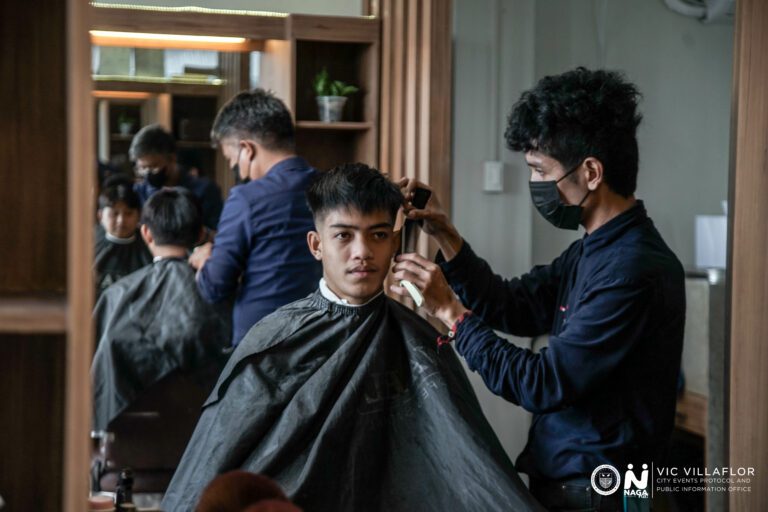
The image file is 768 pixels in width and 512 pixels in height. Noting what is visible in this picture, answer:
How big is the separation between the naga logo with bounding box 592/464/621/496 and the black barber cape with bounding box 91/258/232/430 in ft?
7.04

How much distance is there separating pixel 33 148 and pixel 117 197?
9.26ft

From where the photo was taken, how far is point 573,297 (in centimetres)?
225

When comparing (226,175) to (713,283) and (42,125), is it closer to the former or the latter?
(713,283)

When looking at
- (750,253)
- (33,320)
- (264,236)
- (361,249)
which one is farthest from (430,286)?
(264,236)

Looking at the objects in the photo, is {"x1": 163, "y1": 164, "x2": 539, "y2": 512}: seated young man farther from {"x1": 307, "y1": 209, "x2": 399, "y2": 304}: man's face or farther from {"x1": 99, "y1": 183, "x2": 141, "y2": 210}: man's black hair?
{"x1": 99, "y1": 183, "x2": 141, "y2": 210}: man's black hair

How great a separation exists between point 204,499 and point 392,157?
3.26m

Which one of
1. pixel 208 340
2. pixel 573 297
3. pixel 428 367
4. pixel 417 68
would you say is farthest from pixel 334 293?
pixel 417 68

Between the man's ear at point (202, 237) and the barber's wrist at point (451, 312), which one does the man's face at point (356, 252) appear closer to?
the barber's wrist at point (451, 312)

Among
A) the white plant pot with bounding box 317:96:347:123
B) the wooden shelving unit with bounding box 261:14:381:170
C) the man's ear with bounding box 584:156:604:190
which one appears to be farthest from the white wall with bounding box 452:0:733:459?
the man's ear with bounding box 584:156:604:190

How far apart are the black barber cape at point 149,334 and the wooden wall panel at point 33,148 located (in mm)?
2414

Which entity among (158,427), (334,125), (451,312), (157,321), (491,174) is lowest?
(158,427)

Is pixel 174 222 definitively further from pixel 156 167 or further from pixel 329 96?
pixel 329 96

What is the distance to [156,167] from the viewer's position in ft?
14.3

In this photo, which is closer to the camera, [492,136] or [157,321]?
→ [157,321]
